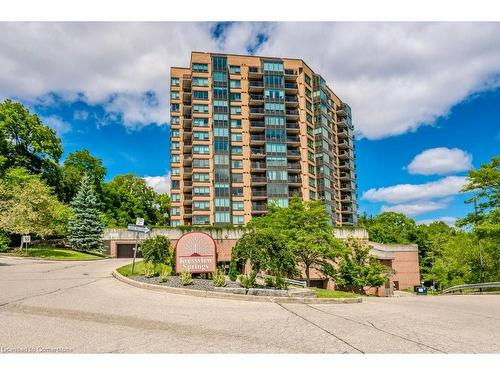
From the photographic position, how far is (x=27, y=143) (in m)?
50.7

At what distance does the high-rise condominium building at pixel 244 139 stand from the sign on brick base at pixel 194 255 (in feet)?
167

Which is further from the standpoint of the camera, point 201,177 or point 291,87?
point 291,87

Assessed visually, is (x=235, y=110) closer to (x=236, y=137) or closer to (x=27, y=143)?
(x=236, y=137)

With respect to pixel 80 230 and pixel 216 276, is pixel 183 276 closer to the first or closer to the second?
pixel 216 276

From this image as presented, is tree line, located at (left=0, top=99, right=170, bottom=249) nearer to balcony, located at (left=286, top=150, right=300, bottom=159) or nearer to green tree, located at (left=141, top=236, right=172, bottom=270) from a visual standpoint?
green tree, located at (left=141, top=236, right=172, bottom=270)

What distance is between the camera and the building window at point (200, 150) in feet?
239

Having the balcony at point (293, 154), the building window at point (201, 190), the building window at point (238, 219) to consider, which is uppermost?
the balcony at point (293, 154)

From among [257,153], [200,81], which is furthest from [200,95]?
[257,153]

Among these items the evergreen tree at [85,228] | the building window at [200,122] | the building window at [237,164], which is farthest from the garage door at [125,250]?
the building window at [200,122]

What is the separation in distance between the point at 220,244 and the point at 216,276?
1929 cm

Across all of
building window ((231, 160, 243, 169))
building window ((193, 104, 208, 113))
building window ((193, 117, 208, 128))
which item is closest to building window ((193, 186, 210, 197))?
building window ((231, 160, 243, 169))

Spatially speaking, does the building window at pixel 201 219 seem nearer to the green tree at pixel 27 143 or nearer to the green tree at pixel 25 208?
the green tree at pixel 27 143

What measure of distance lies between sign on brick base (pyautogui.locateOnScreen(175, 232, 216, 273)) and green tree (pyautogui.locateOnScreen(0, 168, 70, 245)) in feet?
78.5

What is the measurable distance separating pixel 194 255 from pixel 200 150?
5687cm
